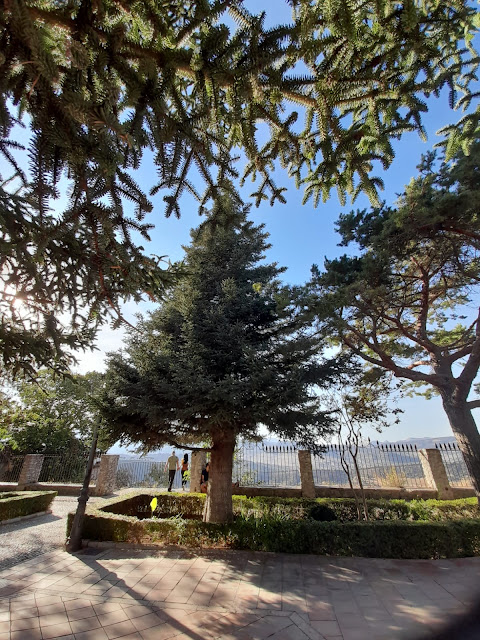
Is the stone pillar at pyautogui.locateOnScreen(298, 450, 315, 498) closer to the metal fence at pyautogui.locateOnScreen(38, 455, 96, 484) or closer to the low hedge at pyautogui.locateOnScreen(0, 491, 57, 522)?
the low hedge at pyautogui.locateOnScreen(0, 491, 57, 522)

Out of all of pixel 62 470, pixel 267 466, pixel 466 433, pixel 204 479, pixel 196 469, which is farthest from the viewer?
pixel 62 470

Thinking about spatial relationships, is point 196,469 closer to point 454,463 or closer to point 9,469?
point 454,463

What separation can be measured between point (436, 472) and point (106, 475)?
15330 mm

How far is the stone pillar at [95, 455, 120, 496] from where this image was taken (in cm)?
1420

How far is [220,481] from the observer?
7.89 m

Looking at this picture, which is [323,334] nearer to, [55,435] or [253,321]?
[253,321]

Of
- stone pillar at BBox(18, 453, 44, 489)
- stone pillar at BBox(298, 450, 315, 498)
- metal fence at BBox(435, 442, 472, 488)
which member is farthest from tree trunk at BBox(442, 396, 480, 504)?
stone pillar at BBox(18, 453, 44, 489)

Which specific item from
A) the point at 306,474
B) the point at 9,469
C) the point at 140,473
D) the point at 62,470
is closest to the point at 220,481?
the point at 306,474

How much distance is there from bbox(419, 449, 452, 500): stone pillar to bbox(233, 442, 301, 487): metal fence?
546 cm

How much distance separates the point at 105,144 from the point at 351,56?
83.3 inches

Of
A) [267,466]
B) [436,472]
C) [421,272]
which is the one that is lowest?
[436,472]

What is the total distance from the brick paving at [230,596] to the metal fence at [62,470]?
12723mm

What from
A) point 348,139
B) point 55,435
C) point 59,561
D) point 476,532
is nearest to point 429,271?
point 476,532

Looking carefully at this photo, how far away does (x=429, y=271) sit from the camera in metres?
A: 10.1
